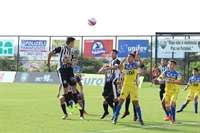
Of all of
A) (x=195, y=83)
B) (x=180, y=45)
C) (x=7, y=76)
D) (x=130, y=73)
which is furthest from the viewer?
(x=7, y=76)

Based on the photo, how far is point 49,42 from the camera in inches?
2229

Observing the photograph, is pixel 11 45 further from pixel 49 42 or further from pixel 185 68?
pixel 185 68

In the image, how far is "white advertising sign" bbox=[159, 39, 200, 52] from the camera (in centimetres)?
4746

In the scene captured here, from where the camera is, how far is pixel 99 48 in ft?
174

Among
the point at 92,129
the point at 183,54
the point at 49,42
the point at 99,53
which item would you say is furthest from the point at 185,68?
the point at 92,129

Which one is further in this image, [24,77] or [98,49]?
[98,49]

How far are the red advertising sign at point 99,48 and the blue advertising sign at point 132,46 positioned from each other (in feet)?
4.75

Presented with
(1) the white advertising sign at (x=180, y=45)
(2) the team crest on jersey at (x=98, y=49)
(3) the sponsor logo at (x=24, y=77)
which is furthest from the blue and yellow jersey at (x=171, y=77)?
(2) the team crest on jersey at (x=98, y=49)

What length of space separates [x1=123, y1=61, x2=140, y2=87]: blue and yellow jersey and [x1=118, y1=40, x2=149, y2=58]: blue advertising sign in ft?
116

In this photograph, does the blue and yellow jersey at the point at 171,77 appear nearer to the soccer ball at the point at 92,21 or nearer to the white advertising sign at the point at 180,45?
the soccer ball at the point at 92,21

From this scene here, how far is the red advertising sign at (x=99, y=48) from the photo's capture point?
173 ft

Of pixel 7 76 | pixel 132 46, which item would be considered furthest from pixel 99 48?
pixel 7 76

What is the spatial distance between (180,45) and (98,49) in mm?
9269

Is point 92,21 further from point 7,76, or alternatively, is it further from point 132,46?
point 7,76
